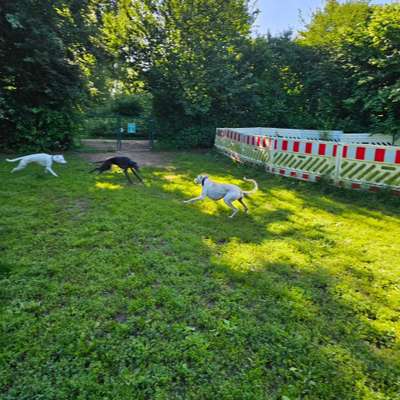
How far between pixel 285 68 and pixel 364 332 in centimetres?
1549

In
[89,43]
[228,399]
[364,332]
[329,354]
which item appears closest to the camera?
[228,399]

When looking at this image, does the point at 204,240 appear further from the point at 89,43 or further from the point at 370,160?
the point at 89,43

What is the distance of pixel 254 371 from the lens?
7.03 feet

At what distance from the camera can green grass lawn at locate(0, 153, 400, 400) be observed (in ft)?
6.79

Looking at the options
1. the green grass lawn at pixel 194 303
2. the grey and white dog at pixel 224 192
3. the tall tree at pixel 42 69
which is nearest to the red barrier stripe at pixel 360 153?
the green grass lawn at pixel 194 303

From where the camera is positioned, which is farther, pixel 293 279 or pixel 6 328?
pixel 293 279

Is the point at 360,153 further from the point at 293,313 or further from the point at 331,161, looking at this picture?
the point at 293,313

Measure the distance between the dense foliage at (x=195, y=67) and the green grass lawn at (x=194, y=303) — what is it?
22.8 feet

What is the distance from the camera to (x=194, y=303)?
113 inches

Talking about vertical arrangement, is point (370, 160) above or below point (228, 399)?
above

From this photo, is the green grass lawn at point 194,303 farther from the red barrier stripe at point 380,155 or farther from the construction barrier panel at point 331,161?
the red barrier stripe at point 380,155

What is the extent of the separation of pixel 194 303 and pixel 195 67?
508 inches

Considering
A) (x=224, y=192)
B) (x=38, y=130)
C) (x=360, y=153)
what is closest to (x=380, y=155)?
(x=360, y=153)

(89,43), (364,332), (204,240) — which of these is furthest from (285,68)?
(364,332)
